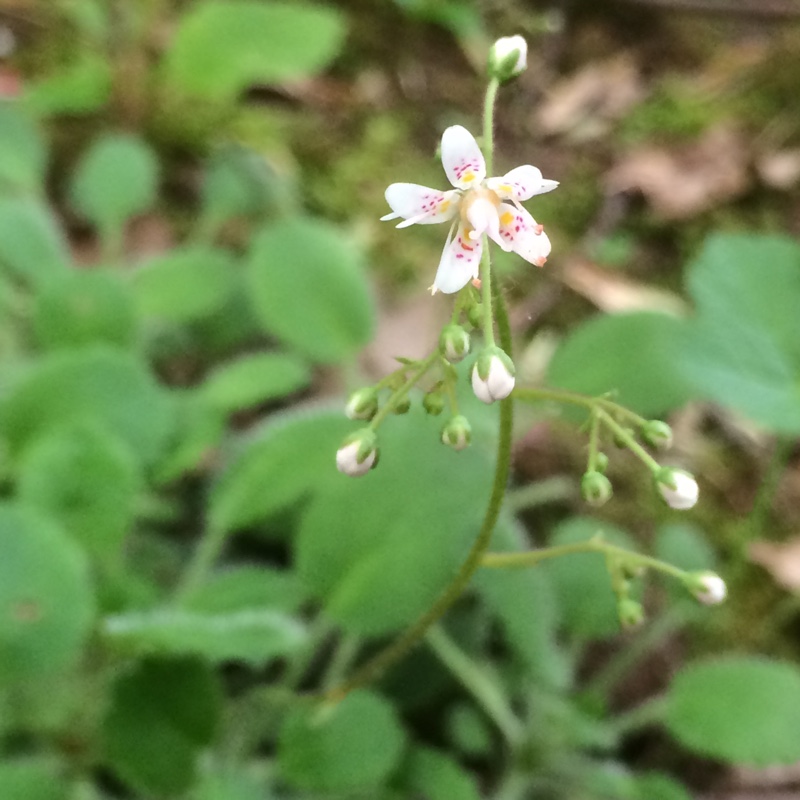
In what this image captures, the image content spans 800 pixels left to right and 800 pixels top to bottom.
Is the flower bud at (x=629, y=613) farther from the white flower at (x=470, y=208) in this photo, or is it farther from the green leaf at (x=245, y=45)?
the green leaf at (x=245, y=45)

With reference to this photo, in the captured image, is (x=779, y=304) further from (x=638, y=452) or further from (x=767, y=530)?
(x=638, y=452)

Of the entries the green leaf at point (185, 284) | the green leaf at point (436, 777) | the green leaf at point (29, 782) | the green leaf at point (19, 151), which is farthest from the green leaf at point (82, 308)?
the green leaf at point (436, 777)

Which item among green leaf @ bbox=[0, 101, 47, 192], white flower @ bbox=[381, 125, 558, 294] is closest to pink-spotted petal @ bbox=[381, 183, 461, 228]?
white flower @ bbox=[381, 125, 558, 294]

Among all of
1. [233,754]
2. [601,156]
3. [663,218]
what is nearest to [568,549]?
[233,754]

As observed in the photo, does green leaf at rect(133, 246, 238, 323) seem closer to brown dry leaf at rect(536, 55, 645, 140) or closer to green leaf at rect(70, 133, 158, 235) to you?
green leaf at rect(70, 133, 158, 235)

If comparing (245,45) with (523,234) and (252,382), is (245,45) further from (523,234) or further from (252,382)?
(523,234)

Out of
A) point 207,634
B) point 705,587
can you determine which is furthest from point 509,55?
point 207,634
